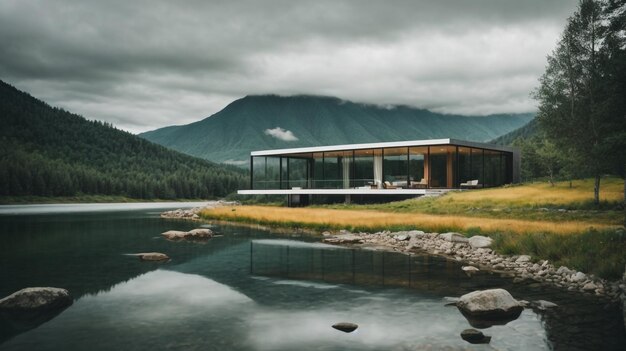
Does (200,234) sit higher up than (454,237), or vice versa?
(454,237)

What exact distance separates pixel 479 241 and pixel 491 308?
355 inches

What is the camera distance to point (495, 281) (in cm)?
1331

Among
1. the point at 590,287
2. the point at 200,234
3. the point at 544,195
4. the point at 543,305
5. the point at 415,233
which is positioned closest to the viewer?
the point at 543,305

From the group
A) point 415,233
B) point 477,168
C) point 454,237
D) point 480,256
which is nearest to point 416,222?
point 415,233

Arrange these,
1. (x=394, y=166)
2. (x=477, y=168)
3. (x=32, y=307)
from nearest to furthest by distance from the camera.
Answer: (x=32, y=307) < (x=477, y=168) < (x=394, y=166)

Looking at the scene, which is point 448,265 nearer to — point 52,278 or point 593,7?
point 52,278

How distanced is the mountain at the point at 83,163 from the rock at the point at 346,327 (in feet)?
333

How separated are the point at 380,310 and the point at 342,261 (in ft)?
20.9

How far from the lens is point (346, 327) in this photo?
30.3 ft

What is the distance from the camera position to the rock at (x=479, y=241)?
59.8 feet

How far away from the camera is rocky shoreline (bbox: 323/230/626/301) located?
39.7 feet

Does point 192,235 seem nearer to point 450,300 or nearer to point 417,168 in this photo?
point 450,300

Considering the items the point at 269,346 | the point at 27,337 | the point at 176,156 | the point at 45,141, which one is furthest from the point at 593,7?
the point at 176,156

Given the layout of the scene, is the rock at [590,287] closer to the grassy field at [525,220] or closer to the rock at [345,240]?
the grassy field at [525,220]
